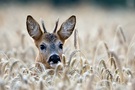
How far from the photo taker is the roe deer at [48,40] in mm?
8492

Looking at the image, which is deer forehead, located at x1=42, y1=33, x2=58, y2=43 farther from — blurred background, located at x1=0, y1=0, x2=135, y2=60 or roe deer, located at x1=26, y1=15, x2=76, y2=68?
blurred background, located at x1=0, y1=0, x2=135, y2=60

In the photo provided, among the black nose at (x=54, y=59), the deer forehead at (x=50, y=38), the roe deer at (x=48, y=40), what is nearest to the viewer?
the black nose at (x=54, y=59)

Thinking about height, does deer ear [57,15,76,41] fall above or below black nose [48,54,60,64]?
above

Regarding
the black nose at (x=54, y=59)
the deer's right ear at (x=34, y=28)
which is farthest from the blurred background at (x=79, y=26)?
the black nose at (x=54, y=59)

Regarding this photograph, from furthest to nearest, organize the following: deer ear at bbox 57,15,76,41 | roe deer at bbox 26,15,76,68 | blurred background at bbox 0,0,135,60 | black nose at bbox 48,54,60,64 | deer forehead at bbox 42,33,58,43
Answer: blurred background at bbox 0,0,135,60, deer ear at bbox 57,15,76,41, deer forehead at bbox 42,33,58,43, roe deer at bbox 26,15,76,68, black nose at bbox 48,54,60,64

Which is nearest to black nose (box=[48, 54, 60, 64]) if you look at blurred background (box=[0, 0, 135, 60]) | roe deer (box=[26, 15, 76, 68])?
roe deer (box=[26, 15, 76, 68])

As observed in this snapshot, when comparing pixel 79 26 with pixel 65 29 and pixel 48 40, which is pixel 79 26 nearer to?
pixel 65 29

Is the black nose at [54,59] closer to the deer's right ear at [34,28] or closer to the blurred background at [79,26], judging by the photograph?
the deer's right ear at [34,28]

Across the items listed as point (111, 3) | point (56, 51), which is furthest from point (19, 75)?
point (111, 3)

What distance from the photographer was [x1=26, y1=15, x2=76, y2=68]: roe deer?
849 cm

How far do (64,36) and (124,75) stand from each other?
1731 mm

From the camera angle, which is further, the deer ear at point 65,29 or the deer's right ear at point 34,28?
the deer ear at point 65,29

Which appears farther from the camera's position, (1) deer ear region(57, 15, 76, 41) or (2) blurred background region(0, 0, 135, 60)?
(2) blurred background region(0, 0, 135, 60)

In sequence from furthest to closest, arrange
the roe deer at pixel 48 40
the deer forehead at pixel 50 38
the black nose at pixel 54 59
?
the deer forehead at pixel 50 38 → the roe deer at pixel 48 40 → the black nose at pixel 54 59
